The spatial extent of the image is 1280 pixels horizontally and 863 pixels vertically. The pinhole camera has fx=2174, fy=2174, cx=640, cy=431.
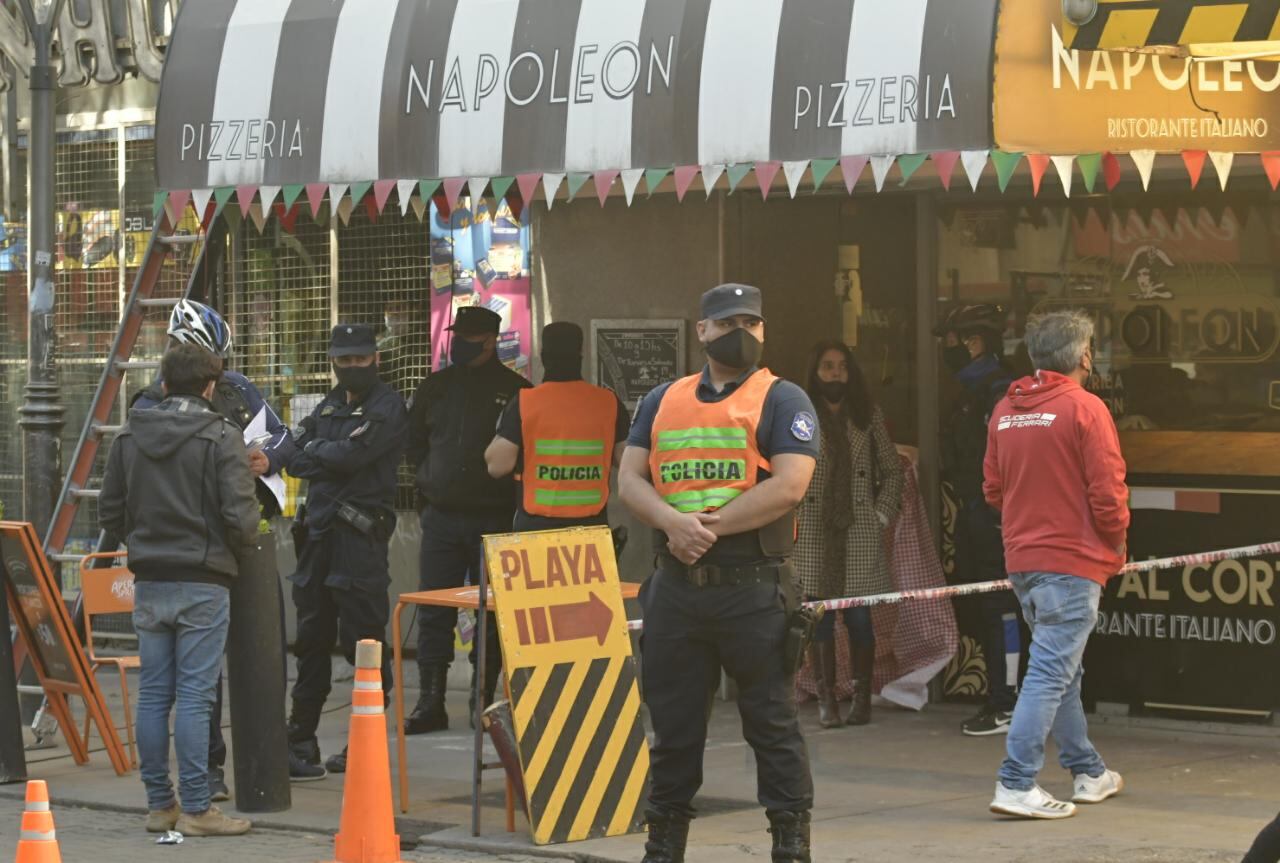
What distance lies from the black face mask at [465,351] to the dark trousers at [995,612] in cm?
255

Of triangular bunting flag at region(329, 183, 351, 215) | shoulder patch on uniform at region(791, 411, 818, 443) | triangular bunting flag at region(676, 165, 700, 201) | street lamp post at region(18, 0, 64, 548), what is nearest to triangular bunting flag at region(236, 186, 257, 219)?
triangular bunting flag at region(329, 183, 351, 215)

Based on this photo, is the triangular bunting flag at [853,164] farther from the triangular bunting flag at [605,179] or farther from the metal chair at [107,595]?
the metal chair at [107,595]

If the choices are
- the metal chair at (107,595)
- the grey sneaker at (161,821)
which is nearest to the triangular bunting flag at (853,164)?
the grey sneaker at (161,821)

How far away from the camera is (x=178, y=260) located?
14.2 m

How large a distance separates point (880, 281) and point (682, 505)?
476cm

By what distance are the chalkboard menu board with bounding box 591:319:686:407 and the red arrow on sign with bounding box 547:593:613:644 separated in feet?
11.1

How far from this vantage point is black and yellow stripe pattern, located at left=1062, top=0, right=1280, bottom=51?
8.24 m

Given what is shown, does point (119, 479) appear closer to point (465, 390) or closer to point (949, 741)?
point (465, 390)

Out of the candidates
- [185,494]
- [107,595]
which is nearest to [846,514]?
[107,595]

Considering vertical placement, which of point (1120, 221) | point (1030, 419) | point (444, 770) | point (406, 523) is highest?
point (1120, 221)

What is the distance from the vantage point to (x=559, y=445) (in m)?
10.1

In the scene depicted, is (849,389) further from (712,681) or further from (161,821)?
(161,821)

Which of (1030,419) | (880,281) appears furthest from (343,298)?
(1030,419)

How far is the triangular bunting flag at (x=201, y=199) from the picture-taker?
34.4 ft
